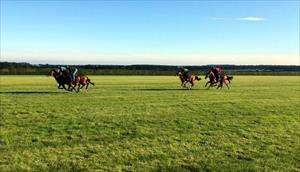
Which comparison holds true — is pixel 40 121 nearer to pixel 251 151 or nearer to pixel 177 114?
pixel 177 114

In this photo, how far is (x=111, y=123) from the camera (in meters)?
16.7

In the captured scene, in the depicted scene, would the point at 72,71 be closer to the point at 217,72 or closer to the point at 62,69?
the point at 62,69

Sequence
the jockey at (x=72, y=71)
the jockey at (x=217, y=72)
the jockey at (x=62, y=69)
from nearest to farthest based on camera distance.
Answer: the jockey at (x=62, y=69) < the jockey at (x=72, y=71) < the jockey at (x=217, y=72)

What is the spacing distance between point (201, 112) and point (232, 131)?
4.34m

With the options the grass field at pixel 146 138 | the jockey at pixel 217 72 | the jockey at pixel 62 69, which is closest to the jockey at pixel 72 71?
the jockey at pixel 62 69

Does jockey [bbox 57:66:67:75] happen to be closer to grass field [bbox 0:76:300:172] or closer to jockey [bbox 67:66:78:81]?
jockey [bbox 67:66:78:81]

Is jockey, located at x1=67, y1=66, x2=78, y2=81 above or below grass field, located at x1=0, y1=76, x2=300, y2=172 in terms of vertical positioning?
above

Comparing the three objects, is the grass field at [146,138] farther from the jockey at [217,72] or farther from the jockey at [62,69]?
the jockey at [217,72]

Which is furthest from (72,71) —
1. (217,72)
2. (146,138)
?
(146,138)

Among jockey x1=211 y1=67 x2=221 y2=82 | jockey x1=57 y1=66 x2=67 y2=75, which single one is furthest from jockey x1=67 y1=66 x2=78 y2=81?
jockey x1=211 y1=67 x2=221 y2=82

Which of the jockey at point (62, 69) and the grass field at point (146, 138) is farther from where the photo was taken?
the jockey at point (62, 69)

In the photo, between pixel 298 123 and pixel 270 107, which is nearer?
pixel 298 123

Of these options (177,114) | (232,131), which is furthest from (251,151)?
(177,114)

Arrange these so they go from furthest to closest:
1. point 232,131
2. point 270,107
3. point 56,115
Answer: point 270,107, point 56,115, point 232,131
